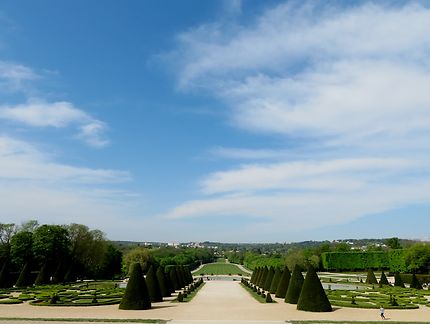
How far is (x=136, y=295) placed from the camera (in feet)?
97.7

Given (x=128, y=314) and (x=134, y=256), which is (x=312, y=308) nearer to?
(x=128, y=314)

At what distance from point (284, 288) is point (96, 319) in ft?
62.4

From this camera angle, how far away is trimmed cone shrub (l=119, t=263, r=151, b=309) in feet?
96.5

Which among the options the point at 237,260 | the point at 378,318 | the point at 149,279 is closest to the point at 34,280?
the point at 149,279

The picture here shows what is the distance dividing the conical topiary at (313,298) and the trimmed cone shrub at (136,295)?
1062 centimetres

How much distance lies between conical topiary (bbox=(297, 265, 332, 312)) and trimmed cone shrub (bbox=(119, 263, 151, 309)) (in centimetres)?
1062

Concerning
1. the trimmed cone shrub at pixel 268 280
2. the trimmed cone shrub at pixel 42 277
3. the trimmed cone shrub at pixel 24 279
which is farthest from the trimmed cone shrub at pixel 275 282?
the trimmed cone shrub at pixel 42 277

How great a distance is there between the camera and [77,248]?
240ft

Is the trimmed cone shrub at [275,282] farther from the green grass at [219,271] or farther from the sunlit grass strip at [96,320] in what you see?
the green grass at [219,271]

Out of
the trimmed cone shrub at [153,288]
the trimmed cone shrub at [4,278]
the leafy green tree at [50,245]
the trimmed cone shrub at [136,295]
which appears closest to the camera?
the trimmed cone shrub at [136,295]

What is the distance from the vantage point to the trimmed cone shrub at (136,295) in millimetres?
Result: 29422

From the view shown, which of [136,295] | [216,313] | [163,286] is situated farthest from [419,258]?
[136,295]

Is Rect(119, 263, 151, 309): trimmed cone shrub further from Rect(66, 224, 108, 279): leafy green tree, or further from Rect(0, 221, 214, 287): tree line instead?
Rect(66, 224, 108, 279): leafy green tree

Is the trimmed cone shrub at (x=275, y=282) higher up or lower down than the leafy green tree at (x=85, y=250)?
lower down
